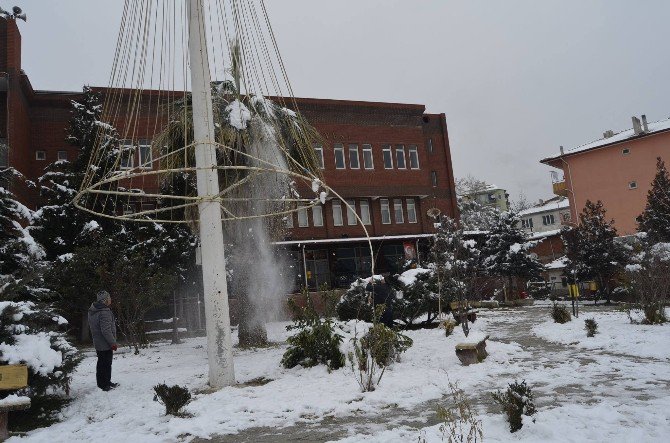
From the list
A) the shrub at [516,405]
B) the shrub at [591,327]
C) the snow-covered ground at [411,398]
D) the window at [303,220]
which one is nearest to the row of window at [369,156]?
the window at [303,220]

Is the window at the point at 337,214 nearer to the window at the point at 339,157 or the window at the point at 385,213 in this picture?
the window at the point at 339,157

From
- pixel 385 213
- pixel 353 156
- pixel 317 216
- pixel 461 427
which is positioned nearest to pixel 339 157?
pixel 353 156

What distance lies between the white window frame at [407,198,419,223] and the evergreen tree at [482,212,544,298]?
16.3 ft

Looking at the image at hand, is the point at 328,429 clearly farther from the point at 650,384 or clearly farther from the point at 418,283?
the point at 418,283

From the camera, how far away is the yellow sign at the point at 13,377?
6.90 meters

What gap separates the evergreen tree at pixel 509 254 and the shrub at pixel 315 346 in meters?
23.9

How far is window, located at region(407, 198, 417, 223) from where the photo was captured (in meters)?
36.7

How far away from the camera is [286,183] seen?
1517 centimetres

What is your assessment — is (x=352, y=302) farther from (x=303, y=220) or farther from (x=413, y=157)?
(x=413, y=157)

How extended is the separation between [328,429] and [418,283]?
9.66 m

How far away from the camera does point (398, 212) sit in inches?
1435

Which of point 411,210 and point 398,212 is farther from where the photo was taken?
point 411,210

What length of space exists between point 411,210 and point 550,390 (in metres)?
30.0

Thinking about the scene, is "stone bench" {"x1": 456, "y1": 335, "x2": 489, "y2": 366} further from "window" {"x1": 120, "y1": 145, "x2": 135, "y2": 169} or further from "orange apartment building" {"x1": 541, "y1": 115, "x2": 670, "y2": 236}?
"orange apartment building" {"x1": 541, "y1": 115, "x2": 670, "y2": 236}
